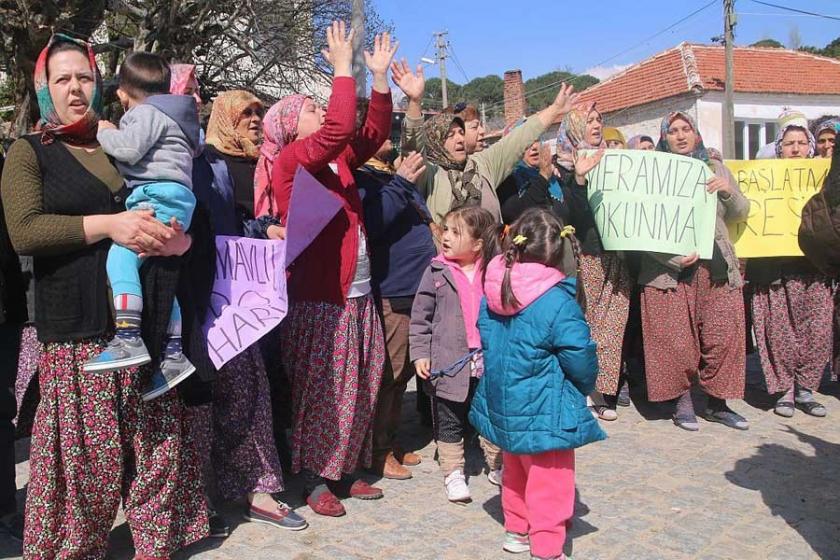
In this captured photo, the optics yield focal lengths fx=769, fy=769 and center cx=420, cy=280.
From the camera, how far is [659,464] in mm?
4668

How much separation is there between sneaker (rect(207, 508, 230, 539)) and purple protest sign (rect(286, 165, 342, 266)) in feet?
4.16

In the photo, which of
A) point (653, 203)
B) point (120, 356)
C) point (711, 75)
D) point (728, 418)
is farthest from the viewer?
point (711, 75)

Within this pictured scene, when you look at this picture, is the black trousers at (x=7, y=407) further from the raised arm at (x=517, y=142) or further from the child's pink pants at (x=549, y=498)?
the raised arm at (x=517, y=142)

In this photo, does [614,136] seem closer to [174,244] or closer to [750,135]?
[174,244]

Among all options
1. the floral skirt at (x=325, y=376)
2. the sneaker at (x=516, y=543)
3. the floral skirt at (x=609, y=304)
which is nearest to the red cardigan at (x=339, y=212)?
the floral skirt at (x=325, y=376)

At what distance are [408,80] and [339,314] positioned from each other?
1330 millimetres

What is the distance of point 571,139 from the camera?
5520 mm

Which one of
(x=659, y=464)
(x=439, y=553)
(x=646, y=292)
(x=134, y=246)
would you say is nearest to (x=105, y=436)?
(x=134, y=246)

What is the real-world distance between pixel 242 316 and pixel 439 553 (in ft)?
4.66

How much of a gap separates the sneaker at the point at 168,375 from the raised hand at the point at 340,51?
1.50 meters

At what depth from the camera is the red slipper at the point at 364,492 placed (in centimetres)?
418

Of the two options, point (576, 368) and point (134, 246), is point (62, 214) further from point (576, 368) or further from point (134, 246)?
point (576, 368)

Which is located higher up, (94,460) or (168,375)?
(168,375)

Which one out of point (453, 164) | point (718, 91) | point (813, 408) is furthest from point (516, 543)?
point (718, 91)
